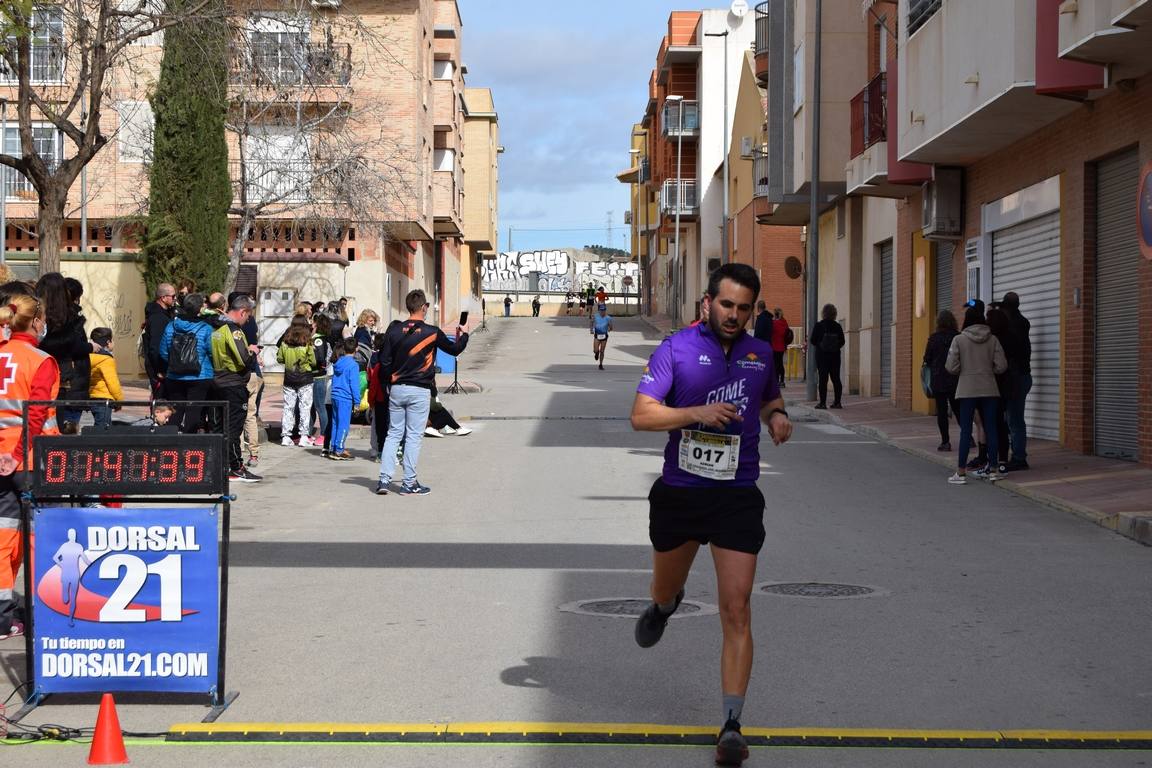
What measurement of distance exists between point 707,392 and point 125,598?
8.07 ft

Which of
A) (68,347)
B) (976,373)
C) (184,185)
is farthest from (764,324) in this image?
(68,347)

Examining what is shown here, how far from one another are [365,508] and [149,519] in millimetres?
7762

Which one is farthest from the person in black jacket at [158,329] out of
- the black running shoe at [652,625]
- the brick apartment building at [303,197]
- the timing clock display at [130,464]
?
the brick apartment building at [303,197]

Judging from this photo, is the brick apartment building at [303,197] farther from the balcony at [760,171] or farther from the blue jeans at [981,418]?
the blue jeans at [981,418]

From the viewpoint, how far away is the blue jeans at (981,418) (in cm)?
1534

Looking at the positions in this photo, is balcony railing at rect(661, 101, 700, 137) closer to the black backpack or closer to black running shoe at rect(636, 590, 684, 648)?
the black backpack

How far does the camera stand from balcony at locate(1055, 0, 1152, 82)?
44.3 ft

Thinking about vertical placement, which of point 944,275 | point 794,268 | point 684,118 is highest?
point 684,118

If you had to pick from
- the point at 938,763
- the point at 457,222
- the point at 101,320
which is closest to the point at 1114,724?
the point at 938,763

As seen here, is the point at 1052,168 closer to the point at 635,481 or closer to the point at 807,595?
the point at 635,481

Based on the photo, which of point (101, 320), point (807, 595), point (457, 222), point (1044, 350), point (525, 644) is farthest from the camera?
point (457, 222)

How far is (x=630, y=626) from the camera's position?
814cm

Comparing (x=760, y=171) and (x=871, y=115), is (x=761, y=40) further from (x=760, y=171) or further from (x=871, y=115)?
(x=871, y=115)

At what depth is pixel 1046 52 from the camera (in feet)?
52.8
